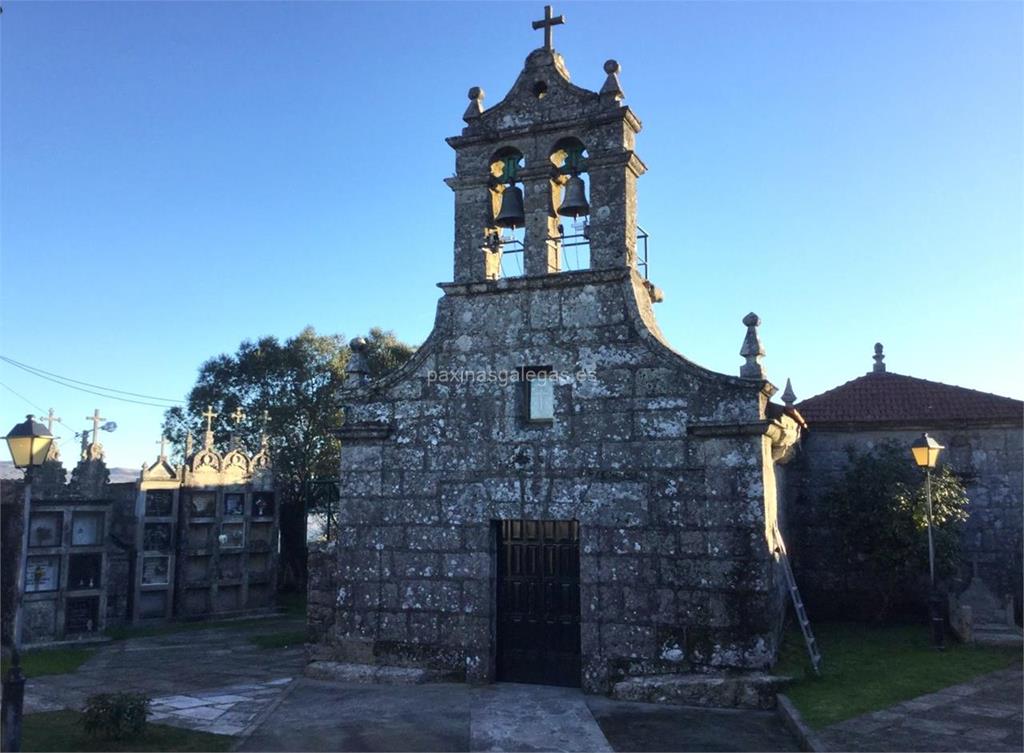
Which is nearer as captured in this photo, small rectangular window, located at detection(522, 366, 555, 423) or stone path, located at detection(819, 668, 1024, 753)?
stone path, located at detection(819, 668, 1024, 753)

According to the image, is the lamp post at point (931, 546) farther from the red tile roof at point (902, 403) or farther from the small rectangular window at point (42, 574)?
the small rectangular window at point (42, 574)

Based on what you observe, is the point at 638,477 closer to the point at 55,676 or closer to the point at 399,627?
the point at 399,627

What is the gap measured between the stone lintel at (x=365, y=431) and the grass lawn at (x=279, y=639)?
15.7 feet

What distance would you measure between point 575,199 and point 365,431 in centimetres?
413

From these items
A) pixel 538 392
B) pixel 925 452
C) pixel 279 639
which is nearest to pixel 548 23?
pixel 538 392

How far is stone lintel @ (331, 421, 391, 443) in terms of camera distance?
1082cm

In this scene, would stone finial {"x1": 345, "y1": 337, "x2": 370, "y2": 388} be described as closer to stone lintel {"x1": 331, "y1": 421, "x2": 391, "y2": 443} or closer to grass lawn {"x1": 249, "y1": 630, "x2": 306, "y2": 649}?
stone lintel {"x1": 331, "y1": 421, "x2": 391, "y2": 443}

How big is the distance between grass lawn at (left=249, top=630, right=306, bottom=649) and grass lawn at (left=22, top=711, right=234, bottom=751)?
5.43 meters

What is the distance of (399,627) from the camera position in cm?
1041

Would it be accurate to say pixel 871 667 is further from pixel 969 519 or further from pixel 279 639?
pixel 279 639

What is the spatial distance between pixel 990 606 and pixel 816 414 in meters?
4.02

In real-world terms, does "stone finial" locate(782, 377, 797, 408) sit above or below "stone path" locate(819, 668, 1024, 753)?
above

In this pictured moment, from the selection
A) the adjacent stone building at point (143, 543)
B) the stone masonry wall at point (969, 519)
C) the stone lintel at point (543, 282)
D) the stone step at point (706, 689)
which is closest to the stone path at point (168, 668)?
the adjacent stone building at point (143, 543)

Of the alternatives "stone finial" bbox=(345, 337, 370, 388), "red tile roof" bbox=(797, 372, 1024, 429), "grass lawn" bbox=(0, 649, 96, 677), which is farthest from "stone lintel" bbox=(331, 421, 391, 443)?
"red tile roof" bbox=(797, 372, 1024, 429)
